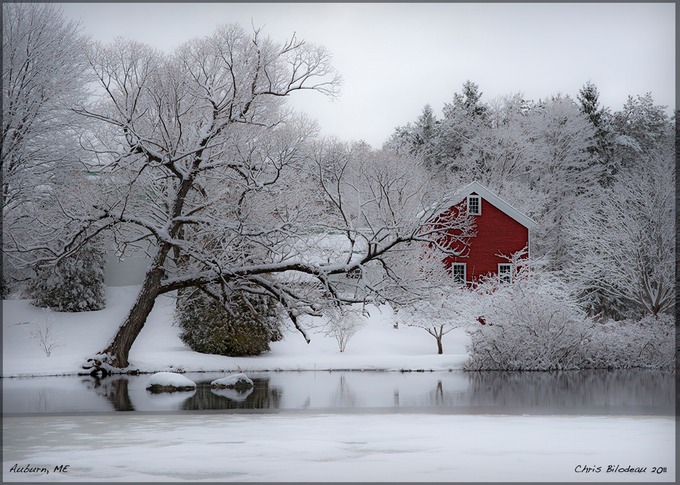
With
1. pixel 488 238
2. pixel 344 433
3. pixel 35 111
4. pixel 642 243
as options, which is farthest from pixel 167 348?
pixel 642 243

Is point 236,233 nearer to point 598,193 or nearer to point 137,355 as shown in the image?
point 137,355

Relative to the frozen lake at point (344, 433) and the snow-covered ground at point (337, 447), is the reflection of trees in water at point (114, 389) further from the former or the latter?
the snow-covered ground at point (337, 447)

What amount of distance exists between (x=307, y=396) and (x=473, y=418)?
5.52 meters

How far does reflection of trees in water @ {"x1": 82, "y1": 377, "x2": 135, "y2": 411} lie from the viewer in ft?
60.0

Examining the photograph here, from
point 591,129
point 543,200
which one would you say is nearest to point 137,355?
point 543,200

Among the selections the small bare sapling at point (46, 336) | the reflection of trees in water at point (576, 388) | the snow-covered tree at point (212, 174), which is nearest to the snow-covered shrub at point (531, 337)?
the reflection of trees in water at point (576, 388)

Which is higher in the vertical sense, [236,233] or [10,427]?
[236,233]

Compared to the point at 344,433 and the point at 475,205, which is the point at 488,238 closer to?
the point at 475,205

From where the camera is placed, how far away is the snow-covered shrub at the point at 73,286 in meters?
32.9

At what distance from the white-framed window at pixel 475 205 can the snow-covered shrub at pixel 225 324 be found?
13142 millimetres

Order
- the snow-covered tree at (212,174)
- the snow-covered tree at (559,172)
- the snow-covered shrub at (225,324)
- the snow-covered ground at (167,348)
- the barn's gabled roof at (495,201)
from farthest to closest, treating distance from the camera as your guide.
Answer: the snow-covered tree at (559,172)
the barn's gabled roof at (495,201)
the snow-covered shrub at (225,324)
the snow-covered ground at (167,348)
the snow-covered tree at (212,174)

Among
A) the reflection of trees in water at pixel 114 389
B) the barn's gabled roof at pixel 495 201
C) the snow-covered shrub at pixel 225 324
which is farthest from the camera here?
the barn's gabled roof at pixel 495 201

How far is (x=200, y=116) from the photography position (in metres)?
28.1

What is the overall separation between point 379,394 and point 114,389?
21.5 feet
